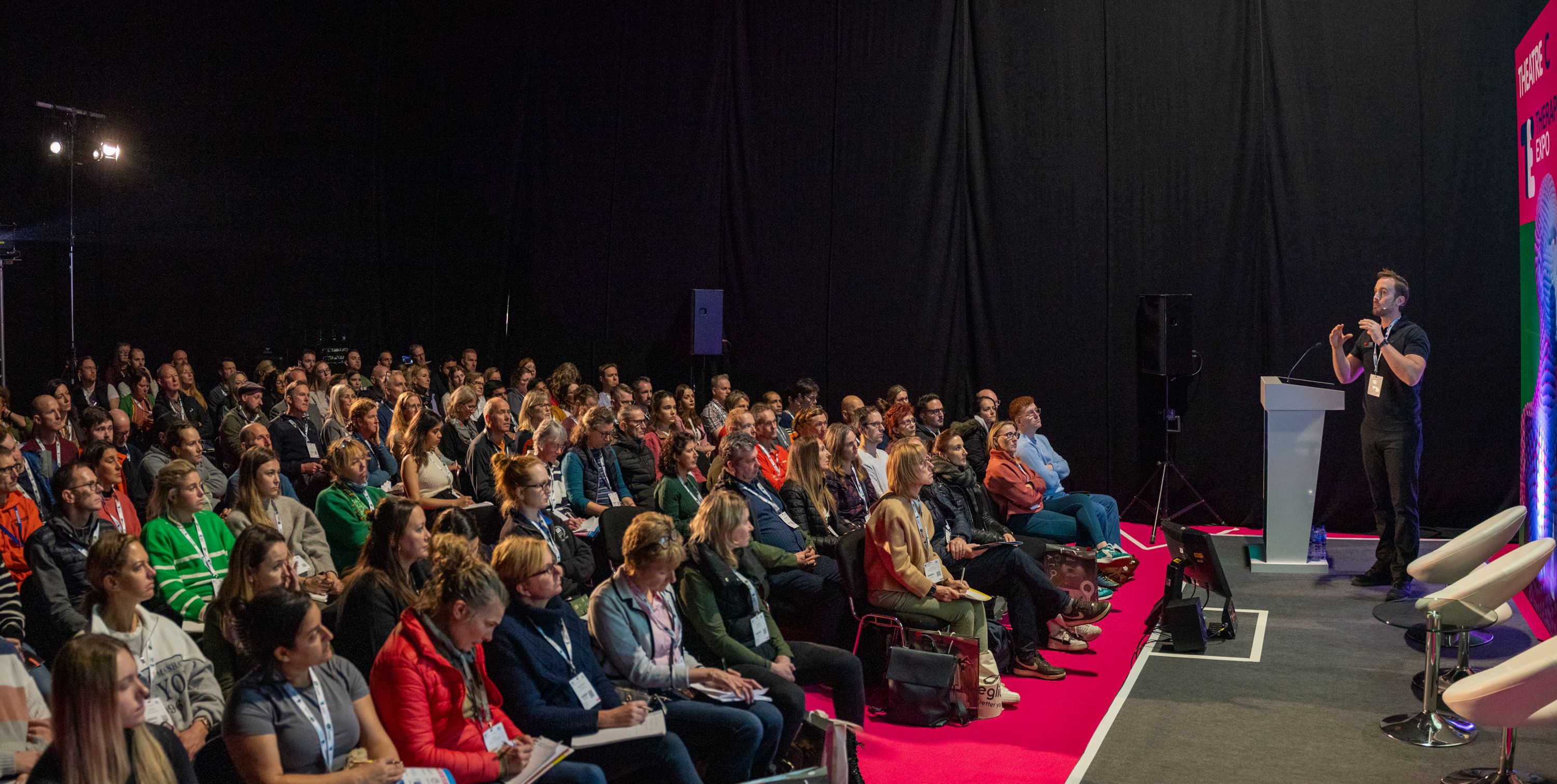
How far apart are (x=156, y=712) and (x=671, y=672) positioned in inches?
52.7

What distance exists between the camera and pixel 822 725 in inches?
122

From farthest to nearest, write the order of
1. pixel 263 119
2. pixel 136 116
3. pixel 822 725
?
pixel 263 119 → pixel 136 116 → pixel 822 725

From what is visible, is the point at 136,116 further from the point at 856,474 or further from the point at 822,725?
the point at 822,725

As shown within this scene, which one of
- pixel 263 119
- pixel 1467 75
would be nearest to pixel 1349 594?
pixel 1467 75

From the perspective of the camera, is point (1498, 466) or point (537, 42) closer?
point (1498, 466)

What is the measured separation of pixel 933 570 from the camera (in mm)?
4676

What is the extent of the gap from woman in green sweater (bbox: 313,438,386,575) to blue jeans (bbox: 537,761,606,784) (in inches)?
80.7

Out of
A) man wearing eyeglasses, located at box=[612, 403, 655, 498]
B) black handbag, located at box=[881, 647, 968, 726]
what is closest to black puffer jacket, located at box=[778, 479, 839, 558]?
black handbag, located at box=[881, 647, 968, 726]

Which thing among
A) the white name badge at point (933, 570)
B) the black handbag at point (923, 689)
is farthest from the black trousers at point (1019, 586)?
the black handbag at point (923, 689)

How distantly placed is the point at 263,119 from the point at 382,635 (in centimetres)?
943

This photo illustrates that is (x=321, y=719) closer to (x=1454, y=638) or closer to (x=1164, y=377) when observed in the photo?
(x=1454, y=638)

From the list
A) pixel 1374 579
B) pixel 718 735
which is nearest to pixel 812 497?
pixel 718 735

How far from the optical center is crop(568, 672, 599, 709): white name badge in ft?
10.3

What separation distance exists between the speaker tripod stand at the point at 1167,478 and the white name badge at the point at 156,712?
685 cm
